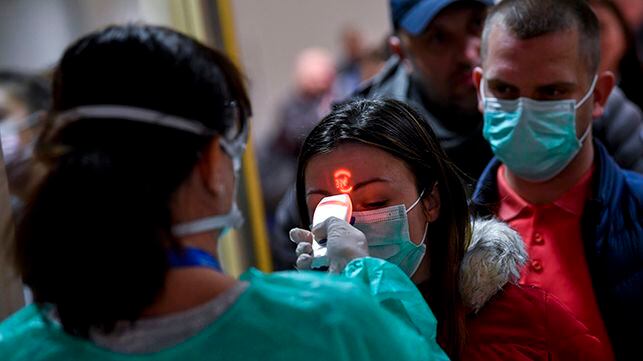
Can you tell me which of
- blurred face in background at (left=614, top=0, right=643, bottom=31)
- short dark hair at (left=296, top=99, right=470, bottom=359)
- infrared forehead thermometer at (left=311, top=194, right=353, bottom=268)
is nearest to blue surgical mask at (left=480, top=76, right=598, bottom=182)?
short dark hair at (left=296, top=99, right=470, bottom=359)

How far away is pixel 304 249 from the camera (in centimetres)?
194

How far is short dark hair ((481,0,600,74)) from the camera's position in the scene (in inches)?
96.8

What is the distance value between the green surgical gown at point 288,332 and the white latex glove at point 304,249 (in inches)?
12.4

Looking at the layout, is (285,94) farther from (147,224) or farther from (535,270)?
(147,224)

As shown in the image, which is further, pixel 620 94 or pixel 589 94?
pixel 620 94

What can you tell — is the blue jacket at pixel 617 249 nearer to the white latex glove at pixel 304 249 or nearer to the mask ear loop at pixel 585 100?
the mask ear loop at pixel 585 100

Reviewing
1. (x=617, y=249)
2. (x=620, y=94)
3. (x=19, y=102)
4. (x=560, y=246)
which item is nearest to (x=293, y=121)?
(x=19, y=102)

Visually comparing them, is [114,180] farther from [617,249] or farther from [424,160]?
[617,249]

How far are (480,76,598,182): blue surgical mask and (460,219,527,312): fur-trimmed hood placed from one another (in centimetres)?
37

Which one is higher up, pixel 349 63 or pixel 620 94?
pixel 620 94

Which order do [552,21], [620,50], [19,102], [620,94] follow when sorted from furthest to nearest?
[19,102] → [620,50] → [620,94] → [552,21]

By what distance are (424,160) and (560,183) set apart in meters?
0.57

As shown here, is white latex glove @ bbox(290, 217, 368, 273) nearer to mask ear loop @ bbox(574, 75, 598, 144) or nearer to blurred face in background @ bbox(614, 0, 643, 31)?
mask ear loop @ bbox(574, 75, 598, 144)

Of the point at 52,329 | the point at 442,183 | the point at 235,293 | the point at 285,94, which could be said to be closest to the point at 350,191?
the point at 442,183
